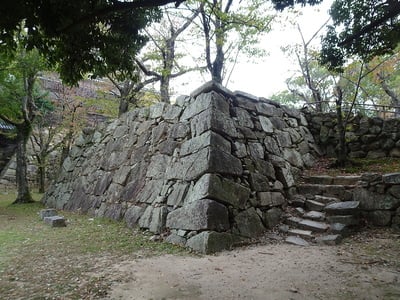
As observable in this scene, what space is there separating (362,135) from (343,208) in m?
3.44

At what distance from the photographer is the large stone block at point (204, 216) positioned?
4.06 meters

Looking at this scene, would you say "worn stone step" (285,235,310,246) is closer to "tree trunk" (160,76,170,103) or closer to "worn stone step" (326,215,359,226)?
"worn stone step" (326,215,359,226)

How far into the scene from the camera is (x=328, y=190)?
556 cm

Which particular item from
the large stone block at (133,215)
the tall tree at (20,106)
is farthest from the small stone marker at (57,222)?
the tall tree at (20,106)

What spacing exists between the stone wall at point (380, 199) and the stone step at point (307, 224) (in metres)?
0.85

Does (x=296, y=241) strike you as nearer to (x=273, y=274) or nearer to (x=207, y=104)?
(x=273, y=274)

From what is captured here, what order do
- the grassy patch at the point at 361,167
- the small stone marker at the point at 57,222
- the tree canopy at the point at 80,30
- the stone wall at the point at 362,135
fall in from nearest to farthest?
the tree canopy at the point at 80,30 → the small stone marker at the point at 57,222 → the grassy patch at the point at 361,167 → the stone wall at the point at 362,135

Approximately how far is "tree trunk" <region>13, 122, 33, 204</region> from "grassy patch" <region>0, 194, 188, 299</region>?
130 inches

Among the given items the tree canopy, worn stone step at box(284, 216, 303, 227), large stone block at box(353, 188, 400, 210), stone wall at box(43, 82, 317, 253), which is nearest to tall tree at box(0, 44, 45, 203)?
stone wall at box(43, 82, 317, 253)

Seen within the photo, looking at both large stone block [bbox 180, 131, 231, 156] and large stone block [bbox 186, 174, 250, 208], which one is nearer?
Result: large stone block [bbox 186, 174, 250, 208]

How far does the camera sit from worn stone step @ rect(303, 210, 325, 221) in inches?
191

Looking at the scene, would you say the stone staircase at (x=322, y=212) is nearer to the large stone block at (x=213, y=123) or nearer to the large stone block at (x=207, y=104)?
the large stone block at (x=213, y=123)

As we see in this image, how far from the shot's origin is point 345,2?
381 cm

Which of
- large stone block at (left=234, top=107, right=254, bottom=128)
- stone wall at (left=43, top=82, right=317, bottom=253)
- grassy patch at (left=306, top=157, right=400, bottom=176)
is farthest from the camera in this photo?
grassy patch at (left=306, top=157, right=400, bottom=176)
